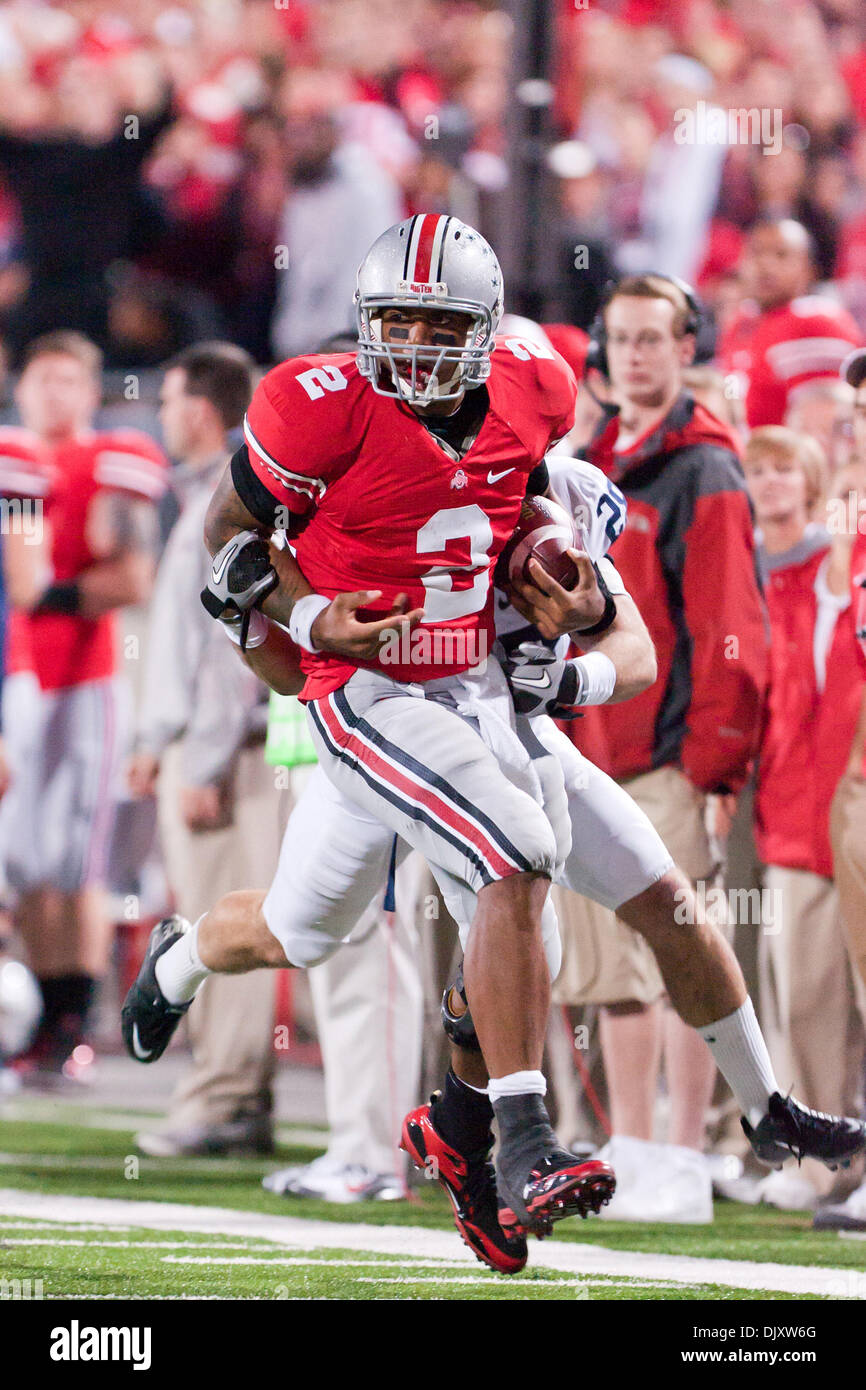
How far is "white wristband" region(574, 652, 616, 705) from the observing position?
3641mm

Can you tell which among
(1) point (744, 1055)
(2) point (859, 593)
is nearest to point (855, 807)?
(2) point (859, 593)

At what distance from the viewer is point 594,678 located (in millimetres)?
3652

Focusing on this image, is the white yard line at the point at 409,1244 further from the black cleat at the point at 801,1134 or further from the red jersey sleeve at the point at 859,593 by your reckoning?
the red jersey sleeve at the point at 859,593

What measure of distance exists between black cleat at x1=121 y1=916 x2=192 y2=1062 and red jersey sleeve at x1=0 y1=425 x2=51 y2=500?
97.8 inches

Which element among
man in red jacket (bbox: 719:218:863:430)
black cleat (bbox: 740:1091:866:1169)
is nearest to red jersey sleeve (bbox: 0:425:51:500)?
man in red jacket (bbox: 719:218:863:430)

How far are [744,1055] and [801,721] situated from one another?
1.44 meters

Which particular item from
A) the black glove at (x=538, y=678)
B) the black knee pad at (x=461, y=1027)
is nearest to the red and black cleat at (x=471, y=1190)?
the black knee pad at (x=461, y=1027)

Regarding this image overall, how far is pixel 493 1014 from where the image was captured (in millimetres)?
3369

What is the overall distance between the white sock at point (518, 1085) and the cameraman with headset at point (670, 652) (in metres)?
1.47

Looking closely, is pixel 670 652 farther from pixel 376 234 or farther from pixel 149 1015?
pixel 376 234

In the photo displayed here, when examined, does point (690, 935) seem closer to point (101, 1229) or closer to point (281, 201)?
point (101, 1229)

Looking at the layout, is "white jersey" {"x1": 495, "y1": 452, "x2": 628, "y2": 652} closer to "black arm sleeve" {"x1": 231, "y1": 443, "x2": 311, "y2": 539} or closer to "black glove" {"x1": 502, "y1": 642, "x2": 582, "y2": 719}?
"black glove" {"x1": 502, "y1": 642, "x2": 582, "y2": 719}

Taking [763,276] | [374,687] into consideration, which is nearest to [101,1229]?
[374,687]
